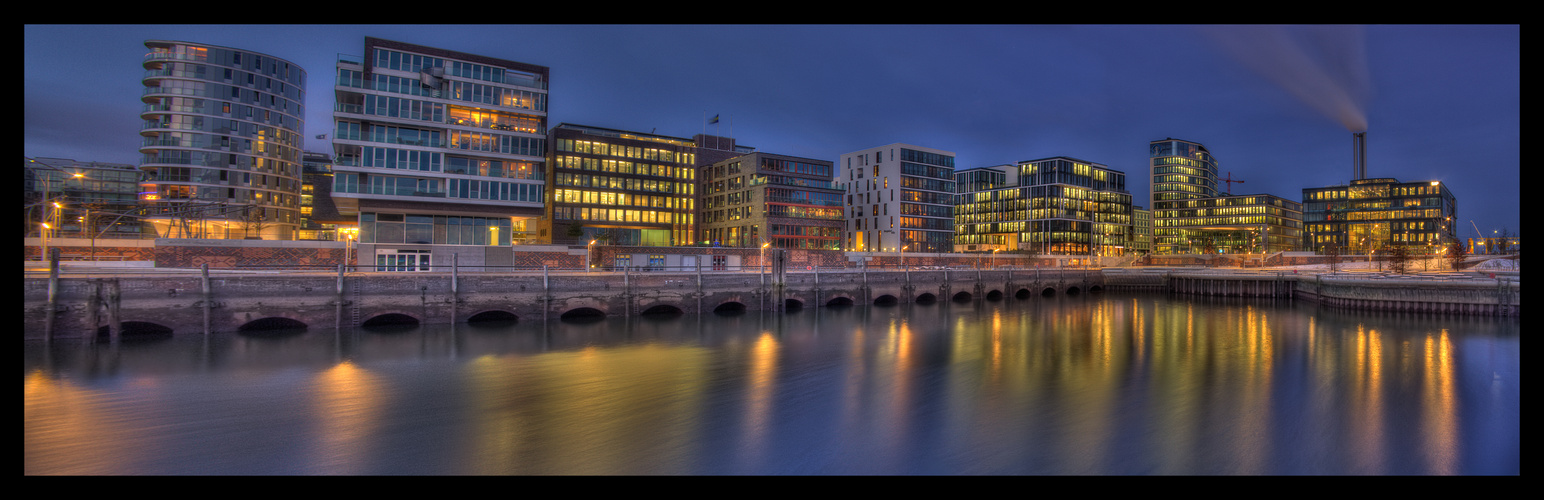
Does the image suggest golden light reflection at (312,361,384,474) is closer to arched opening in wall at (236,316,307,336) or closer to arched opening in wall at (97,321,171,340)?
arched opening in wall at (236,316,307,336)

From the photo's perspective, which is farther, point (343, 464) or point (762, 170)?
point (762, 170)

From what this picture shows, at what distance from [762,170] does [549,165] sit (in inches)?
1305

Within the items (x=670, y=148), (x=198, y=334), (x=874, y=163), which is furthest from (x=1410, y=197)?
(x=198, y=334)

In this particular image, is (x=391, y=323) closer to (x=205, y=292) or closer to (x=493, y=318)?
(x=493, y=318)

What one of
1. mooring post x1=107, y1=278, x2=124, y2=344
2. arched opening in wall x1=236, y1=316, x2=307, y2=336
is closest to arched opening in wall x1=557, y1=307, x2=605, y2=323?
arched opening in wall x1=236, y1=316, x2=307, y2=336

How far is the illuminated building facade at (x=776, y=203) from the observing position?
103125mm

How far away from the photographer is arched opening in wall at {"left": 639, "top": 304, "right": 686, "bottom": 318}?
4506cm

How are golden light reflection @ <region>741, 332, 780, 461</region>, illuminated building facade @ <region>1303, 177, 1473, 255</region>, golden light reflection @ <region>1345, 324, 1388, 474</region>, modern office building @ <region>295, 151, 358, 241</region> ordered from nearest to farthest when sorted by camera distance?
golden light reflection @ <region>1345, 324, 1388, 474</region> → golden light reflection @ <region>741, 332, 780, 461</region> → modern office building @ <region>295, 151, 358, 241</region> → illuminated building facade @ <region>1303, 177, 1473, 255</region>

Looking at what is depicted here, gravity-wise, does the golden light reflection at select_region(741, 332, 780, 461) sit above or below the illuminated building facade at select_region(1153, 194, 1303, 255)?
below

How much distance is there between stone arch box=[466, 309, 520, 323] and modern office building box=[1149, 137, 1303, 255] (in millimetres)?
171675

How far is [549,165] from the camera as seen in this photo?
101375 mm

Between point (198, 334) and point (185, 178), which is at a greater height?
point (185, 178)

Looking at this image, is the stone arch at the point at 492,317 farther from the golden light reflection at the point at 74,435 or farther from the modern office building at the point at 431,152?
the modern office building at the point at 431,152
